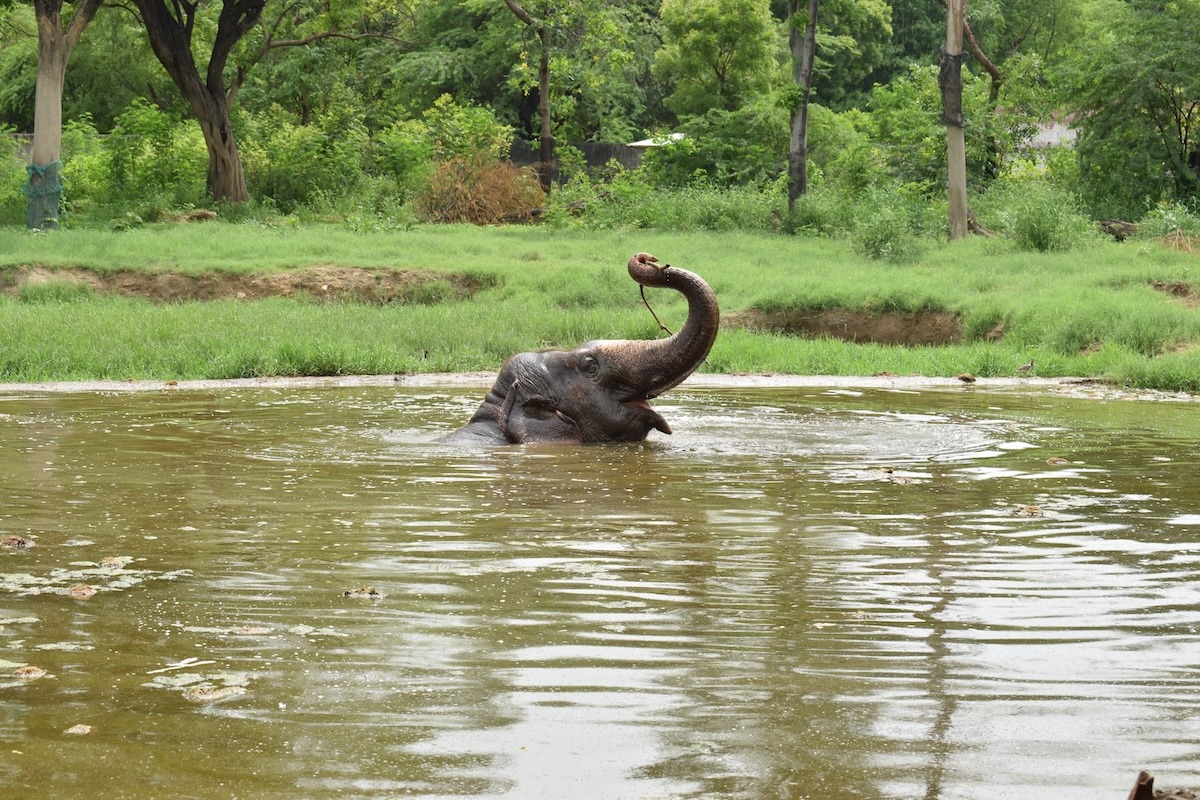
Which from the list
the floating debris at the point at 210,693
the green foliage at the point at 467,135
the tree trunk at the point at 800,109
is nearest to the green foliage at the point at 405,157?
the green foliage at the point at 467,135

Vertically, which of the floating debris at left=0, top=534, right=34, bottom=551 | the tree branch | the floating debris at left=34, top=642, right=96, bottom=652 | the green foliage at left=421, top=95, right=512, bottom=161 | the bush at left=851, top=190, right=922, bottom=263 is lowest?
the floating debris at left=34, top=642, right=96, bottom=652

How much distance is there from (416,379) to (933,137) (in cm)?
1532

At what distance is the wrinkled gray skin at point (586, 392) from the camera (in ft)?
29.4

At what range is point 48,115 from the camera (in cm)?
2388

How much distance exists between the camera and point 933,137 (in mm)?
26875

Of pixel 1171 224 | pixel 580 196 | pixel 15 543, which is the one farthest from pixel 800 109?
pixel 15 543

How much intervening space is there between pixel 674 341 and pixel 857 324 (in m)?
9.58

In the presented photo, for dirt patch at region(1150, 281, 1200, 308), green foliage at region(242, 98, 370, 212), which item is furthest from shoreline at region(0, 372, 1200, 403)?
green foliage at region(242, 98, 370, 212)

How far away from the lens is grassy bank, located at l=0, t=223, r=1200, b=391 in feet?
47.9

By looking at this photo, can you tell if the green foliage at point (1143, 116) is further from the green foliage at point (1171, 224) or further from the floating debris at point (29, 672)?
the floating debris at point (29, 672)

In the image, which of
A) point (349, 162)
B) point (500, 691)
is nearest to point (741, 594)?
point (500, 691)

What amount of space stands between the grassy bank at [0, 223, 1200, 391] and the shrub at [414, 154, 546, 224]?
14.0 feet

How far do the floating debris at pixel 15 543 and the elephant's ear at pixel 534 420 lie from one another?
3.67 meters

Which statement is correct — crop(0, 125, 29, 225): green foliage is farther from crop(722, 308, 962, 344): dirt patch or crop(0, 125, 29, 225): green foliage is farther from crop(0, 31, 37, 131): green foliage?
crop(722, 308, 962, 344): dirt patch
